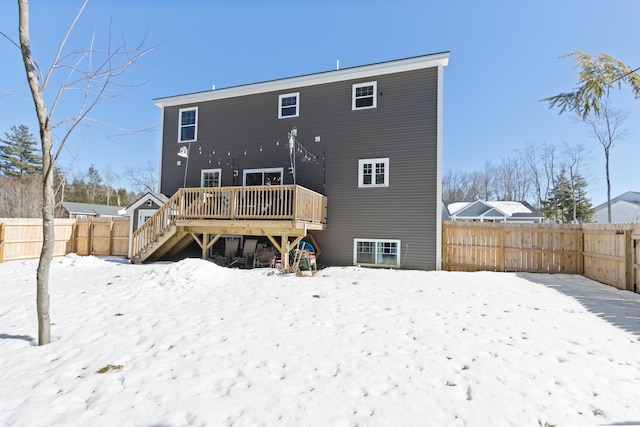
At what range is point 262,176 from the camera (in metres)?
12.2

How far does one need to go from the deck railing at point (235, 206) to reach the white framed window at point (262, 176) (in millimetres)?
2092

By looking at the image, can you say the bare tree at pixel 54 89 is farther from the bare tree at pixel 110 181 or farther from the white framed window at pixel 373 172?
the bare tree at pixel 110 181

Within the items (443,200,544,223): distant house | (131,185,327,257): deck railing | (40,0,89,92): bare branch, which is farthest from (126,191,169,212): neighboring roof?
(443,200,544,223): distant house

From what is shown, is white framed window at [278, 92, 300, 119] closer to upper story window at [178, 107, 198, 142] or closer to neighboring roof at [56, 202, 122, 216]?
upper story window at [178, 107, 198, 142]

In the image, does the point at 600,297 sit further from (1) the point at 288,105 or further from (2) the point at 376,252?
(1) the point at 288,105

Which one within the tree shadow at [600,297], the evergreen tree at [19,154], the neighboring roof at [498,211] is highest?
the evergreen tree at [19,154]

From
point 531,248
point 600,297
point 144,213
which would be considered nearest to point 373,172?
point 531,248

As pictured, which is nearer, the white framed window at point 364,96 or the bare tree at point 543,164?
the white framed window at point 364,96

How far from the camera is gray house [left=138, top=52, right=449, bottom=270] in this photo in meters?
9.88

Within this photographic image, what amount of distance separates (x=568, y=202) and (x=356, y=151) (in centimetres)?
3042

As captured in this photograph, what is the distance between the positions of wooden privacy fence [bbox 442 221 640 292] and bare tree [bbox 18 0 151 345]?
33.7 feet

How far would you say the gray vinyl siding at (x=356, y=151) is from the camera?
10.4 m

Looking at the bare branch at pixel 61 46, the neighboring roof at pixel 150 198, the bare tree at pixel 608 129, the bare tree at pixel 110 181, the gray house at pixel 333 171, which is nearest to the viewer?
the bare branch at pixel 61 46

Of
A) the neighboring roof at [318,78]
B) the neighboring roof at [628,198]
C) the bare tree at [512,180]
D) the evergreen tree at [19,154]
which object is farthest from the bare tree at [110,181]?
the neighboring roof at [628,198]
